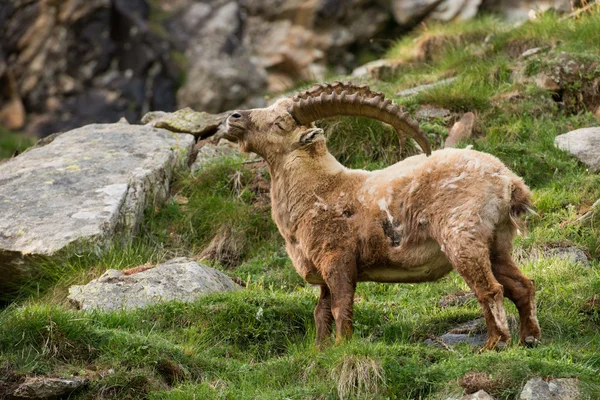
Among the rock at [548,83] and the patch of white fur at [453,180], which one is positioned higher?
the patch of white fur at [453,180]

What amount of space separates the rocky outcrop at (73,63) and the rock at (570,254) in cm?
1618

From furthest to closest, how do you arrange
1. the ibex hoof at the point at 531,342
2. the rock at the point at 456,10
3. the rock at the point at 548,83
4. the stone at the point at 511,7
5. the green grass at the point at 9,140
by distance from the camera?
the rock at the point at 456,10, the green grass at the point at 9,140, the stone at the point at 511,7, the rock at the point at 548,83, the ibex hoof at the point at 531,342

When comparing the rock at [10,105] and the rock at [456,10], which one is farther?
the rock at [10,105]

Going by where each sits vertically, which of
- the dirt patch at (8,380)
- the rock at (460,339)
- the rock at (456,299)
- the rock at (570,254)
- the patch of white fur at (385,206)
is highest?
the patch of white fur at (385,206)

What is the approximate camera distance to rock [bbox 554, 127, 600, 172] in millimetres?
12312

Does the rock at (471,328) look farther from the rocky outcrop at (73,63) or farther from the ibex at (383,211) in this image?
the rocky outcrop at (73,63)

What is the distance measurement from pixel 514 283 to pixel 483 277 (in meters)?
0.51

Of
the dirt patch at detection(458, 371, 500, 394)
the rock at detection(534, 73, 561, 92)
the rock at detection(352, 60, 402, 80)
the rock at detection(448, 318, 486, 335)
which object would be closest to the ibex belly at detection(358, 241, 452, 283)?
the rock at detection(448, 318, 486, 335)

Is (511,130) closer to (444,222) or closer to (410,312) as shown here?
(410,312)

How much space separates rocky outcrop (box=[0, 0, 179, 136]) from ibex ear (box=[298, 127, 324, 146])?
16.7 metres

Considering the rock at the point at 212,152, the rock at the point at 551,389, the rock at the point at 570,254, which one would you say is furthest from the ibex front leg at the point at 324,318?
the rock at the point at 212,152

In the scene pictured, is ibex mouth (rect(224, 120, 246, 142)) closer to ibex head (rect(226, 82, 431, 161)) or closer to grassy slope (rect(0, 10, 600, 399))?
ibex head (rect(226, 82, 431, 161))

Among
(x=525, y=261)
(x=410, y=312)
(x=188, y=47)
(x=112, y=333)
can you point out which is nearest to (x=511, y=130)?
(x=525, y=261)

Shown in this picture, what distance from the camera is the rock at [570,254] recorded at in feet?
33.5
